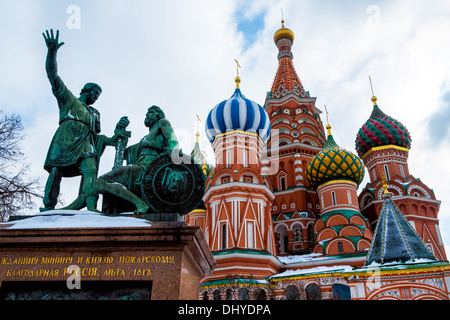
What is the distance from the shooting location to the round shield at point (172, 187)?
4.95m

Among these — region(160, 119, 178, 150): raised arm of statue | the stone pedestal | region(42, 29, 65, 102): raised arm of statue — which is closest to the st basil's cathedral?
region(160, 119, 178, 150): raised arm of statue

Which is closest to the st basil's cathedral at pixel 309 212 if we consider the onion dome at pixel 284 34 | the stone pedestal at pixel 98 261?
the onion dome at pixel 284 34

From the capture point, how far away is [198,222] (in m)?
28.5

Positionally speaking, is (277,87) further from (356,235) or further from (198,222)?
(356,235)

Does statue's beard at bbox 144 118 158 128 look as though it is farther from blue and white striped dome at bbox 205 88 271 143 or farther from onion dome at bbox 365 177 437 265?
blue and white striped dome at bbox 205 88 271 143

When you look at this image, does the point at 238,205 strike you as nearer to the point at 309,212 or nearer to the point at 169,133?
the point at 309,212

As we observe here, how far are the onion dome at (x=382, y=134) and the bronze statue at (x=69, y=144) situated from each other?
26.2 metres

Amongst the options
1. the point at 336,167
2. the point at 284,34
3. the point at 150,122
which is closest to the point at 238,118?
the point at 336,167

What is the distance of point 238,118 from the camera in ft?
86.2

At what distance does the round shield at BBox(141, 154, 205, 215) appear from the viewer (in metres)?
4.95

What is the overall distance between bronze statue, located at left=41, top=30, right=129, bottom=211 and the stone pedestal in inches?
38.0

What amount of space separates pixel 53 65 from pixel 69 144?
44.6 inches

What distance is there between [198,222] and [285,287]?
10.2 metres
